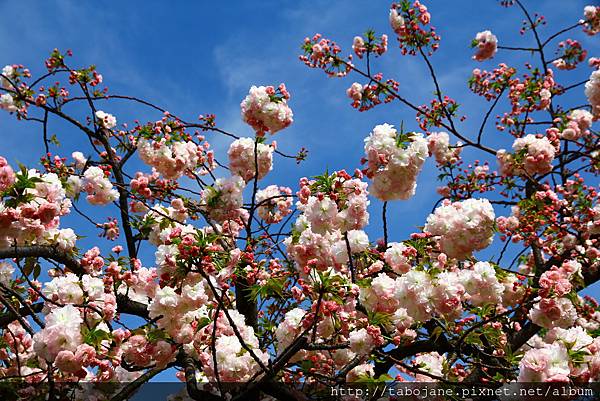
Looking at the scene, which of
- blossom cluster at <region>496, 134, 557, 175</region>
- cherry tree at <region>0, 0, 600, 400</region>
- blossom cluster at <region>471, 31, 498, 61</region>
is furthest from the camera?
blossom cluster at <region>471, 31, 498, 61</region>

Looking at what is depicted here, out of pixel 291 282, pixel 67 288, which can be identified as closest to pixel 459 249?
pixel 291 282

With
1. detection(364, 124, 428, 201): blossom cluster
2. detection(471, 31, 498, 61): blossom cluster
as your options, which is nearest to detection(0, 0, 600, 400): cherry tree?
detection(364, 124, 428, 201): blossom cluster

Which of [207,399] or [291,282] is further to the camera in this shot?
[291,282]

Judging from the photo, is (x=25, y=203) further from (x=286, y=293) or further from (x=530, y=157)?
(x=530, y=157)

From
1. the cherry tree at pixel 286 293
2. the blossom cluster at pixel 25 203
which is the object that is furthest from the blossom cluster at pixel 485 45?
the blossom cluster at pixel 25 203

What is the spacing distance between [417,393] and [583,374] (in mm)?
1123

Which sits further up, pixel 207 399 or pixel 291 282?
pixel 291 282

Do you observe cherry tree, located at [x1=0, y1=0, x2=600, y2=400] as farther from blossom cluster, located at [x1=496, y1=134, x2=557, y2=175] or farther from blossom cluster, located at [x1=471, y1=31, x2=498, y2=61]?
blossom cluster, located at [x1=471, y1=31, x2=498, y2=61]

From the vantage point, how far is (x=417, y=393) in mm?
3414

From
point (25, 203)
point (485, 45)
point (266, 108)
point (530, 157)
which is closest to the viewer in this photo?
point (25, 203)

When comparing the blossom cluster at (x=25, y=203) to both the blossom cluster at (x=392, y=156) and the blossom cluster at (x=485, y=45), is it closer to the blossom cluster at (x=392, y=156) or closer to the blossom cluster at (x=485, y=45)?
the blossom cluster at (x=392, y=156)

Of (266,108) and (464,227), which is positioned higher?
(266,108)

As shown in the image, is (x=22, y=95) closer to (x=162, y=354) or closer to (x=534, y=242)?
(x=162, y=354)

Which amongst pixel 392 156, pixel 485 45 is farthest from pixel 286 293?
pixel 485 45
